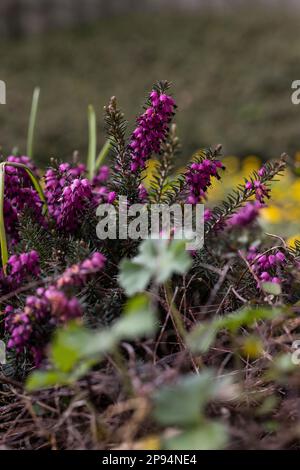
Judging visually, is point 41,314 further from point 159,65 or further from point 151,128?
point 159,65

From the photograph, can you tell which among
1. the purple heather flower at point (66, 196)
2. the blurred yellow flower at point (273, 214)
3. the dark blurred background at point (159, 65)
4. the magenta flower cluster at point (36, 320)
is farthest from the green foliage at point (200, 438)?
the dark blurred background at point (159, 65)

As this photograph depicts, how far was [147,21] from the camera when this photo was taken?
6.65m

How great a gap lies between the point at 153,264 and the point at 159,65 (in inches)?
214

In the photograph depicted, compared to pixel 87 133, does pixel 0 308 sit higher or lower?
lower

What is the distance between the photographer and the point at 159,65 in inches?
238

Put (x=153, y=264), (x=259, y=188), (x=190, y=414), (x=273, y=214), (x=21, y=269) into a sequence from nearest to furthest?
(x=190, y=414), (x=153, y=264), (x=21, y=269), (x=259, y=188), (x=273, y=214)

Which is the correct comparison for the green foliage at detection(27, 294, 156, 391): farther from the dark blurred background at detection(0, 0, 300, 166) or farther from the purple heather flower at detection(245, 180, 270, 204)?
the dark blurred background at detection(0, 0, 300, 166)

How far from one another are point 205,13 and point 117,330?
648 centimetres

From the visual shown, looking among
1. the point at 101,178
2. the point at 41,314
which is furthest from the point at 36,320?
the point at 101,178

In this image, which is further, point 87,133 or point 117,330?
point 87,133

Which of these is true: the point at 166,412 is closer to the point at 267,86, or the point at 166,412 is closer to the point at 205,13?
the point at 267,86
